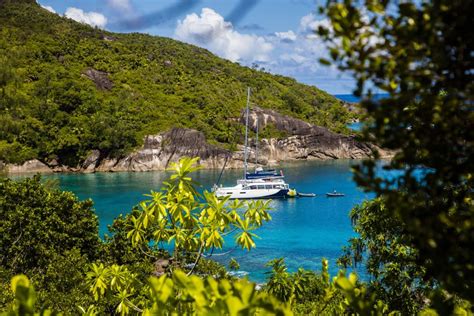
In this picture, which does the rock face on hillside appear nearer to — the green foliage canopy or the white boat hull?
the white boat hull

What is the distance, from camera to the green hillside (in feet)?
196

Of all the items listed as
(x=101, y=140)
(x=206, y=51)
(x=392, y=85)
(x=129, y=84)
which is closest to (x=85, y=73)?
(x=129, y=84)

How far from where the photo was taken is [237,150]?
67.2 m

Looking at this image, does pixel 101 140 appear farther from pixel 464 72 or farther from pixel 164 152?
pixel 464 72

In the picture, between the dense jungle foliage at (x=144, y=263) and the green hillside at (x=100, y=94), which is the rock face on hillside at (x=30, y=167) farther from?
the dense jungle foliage at (x=144, y=263)

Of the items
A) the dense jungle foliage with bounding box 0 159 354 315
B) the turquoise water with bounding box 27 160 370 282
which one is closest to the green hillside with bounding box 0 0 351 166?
the turquoise water with bounding box 27 160 370 282

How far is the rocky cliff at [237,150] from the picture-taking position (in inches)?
2398

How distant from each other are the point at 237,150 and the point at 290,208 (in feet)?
86.2

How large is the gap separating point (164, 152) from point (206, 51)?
2877 inches

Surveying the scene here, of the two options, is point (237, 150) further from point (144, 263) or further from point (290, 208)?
point (144, 263)

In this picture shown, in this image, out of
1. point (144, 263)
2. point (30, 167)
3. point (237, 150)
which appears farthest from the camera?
point (237, 150)

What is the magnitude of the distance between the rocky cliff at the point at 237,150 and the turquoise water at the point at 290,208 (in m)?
2.69

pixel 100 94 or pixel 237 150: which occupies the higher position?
pixel 100 94

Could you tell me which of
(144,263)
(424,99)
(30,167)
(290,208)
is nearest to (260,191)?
(290,208)
